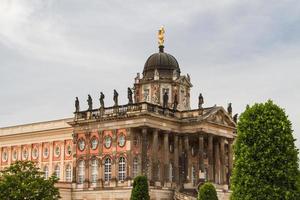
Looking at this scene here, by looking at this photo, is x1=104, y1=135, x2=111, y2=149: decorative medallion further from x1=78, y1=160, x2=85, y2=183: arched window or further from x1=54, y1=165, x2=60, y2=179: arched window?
x1=54, y1=165, x2=60, y2=179: arched window

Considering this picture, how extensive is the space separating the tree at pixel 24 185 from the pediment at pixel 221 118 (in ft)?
87.9

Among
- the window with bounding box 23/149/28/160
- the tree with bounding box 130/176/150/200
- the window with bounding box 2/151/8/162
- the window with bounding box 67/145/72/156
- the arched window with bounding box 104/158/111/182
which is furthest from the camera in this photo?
the window with bounding box 2/151/8/162

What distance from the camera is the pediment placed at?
7656 centimetres

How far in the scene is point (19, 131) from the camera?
9112 cm

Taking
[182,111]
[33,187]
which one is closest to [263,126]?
[33,187]

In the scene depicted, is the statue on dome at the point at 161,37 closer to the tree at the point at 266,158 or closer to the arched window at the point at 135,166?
the arched window at the point at 135,166

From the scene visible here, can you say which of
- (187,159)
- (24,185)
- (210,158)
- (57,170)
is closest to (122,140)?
(187,159)

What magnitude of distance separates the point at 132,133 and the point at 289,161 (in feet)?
113

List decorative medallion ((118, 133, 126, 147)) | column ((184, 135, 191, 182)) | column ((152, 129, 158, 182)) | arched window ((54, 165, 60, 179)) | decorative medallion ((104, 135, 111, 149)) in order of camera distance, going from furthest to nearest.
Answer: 1. arched window ((54, 165, 60, 179))
2. column ((184, 135, 191, 182))
3. decorative medallion ((104, 135, 111, 149))
4. decorative medallion ((118, 133, 126, 147))
5. column ((152, 129, 158, 182))

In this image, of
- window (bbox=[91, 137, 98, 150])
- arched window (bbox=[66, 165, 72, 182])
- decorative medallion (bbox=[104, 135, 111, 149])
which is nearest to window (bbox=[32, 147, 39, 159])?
arched window (bbox=[66, 165, 72, 182])

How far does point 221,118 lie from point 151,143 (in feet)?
33.9

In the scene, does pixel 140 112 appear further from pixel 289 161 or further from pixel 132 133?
pixel 289 161

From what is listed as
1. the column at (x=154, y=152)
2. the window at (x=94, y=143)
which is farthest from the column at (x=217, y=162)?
the window at (x=94, y=143)

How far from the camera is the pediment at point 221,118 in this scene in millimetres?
76556
